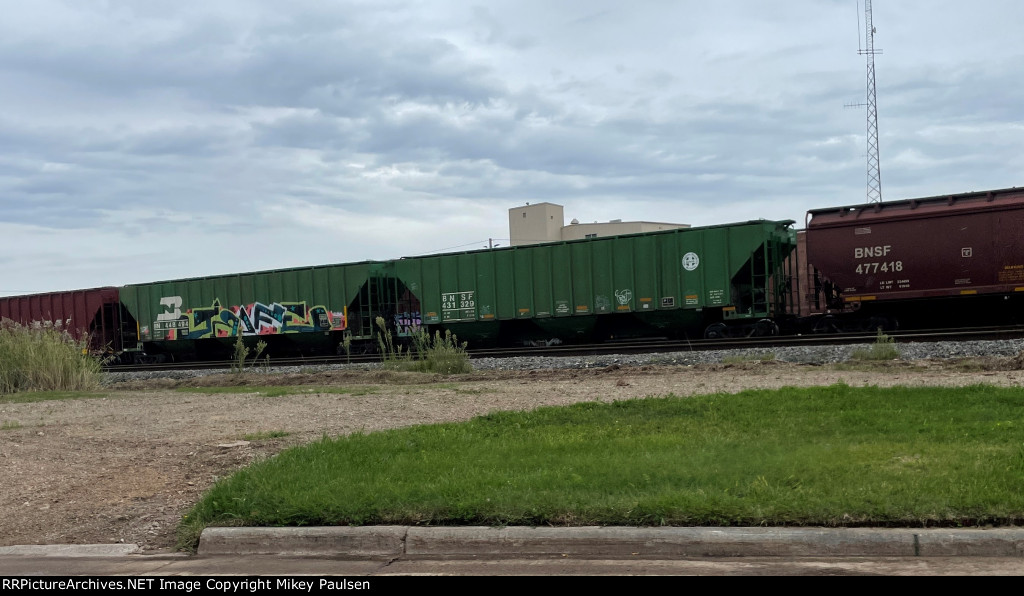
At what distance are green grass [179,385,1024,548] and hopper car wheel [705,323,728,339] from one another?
1294cm

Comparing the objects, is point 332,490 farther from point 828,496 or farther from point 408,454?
point 828,496

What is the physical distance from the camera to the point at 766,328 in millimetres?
21500

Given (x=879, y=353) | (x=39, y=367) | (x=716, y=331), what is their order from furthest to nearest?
(x=716, y=331), (x=39, y=367), (x=879, y=353)

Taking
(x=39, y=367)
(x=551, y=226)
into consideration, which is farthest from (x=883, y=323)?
(x=551, y=226)

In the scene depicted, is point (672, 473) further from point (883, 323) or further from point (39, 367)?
point (39, 367)

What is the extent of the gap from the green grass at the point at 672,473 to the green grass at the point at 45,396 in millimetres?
10223

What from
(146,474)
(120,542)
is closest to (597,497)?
(120,542)

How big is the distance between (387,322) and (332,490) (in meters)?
20.7

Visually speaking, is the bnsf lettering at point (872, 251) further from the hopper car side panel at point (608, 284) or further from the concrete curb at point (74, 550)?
the concrete curb at point (74, 550)

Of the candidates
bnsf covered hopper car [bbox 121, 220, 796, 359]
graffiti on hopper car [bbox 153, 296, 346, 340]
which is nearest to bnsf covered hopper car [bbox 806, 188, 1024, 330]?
bnsf covered hopper car [bbox 121, 220, 796, 359]

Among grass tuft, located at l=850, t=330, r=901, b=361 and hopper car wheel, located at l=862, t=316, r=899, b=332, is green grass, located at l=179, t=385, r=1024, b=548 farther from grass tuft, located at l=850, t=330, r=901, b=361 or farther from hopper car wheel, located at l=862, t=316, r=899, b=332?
hopper car wheel, located at l=862, t=316, r=899, b=332

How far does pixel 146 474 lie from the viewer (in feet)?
26.3

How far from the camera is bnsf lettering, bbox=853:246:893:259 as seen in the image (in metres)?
19.5

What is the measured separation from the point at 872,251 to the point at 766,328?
328 cm
